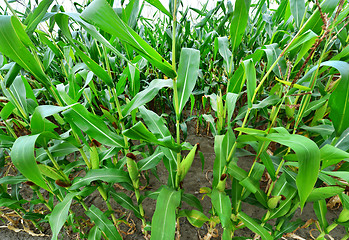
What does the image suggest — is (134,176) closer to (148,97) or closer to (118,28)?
(148,97)

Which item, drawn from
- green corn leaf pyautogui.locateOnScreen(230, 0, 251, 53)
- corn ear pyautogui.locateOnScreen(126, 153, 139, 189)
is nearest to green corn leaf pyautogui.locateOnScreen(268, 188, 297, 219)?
corn ear pyautogui.locateOnScreen(126, 153, 139, 189)

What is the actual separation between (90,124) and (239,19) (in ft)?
2.20

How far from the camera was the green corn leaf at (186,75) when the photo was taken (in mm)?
572

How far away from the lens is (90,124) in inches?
23.9

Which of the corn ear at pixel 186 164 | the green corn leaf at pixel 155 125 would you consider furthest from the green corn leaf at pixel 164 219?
the green corn leaf at pixel 155 125

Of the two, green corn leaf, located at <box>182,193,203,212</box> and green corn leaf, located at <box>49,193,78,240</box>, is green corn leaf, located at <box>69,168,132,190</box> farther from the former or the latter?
green corn leaf, located at <box>182,193,203,212</box>

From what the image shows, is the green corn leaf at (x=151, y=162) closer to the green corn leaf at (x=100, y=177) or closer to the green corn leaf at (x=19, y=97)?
the green corn leaf at (x=100, y=177)

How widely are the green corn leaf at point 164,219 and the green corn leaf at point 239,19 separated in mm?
703

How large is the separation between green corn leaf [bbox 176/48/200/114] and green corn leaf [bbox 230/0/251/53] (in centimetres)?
24

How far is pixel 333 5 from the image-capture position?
0.67m

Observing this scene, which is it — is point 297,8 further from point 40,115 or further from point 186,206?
point 186,206

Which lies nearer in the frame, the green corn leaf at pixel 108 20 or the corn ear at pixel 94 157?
the green corn leaf at pixel 108 20

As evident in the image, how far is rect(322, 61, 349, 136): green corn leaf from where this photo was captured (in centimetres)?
45

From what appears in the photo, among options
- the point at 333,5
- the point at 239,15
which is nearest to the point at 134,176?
the point at 239,15
